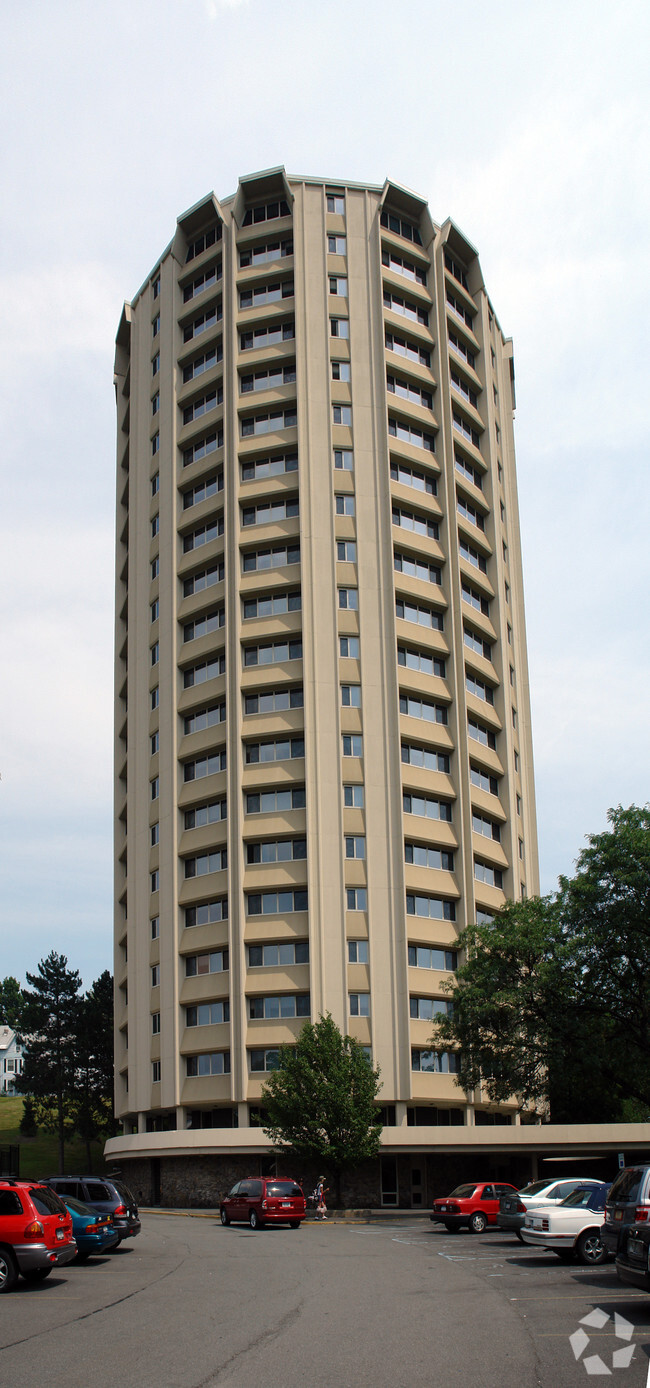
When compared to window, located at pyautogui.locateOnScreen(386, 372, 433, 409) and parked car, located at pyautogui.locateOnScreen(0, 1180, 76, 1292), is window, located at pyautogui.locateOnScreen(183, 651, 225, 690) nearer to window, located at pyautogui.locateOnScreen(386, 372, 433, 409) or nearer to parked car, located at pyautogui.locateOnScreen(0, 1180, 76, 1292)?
window, located at pyautogui.locateOnScreen(386, 372, 433, 409)

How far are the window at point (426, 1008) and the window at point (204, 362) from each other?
3614 cm

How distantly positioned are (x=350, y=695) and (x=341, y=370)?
17.9 m

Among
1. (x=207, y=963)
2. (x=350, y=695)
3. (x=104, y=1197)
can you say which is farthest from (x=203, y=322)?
(x=104, y=1197)

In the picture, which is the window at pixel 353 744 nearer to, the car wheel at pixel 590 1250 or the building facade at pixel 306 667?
the building facade at pixel 306 667

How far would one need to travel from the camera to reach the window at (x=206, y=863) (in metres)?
56.3

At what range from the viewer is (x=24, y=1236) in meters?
20.0

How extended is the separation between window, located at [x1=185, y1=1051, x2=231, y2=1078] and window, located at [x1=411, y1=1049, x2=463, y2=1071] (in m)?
8.74

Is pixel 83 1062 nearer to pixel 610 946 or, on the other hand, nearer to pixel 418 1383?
pixel 610 946

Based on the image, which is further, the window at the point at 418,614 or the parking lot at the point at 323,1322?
the window at the point at 418,614

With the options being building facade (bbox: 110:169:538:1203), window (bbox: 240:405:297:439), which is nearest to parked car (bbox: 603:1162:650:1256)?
building facade (bbox: 110:169:538:1203)

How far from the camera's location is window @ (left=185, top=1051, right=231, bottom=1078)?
53656mm

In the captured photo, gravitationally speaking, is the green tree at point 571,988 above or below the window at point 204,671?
below

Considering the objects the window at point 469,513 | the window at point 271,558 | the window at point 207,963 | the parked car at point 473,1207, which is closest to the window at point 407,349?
the window at point 469,513

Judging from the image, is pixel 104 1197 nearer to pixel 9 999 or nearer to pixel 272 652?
Result: pixel 272 652
